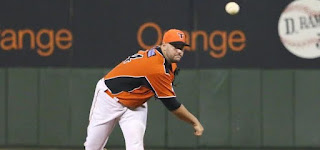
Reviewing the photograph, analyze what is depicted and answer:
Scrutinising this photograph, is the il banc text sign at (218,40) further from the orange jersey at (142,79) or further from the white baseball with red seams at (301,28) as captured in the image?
the orange jersey at (142,79)

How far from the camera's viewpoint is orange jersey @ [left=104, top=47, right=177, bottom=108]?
6.98m

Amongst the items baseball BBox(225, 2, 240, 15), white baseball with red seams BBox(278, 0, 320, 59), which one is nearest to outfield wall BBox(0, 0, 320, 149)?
white baseball with red seams BBox(278, 0, 320, 59)

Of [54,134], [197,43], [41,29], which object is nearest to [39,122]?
[54,134]

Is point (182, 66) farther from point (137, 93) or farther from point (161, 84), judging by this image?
point (161, 84)

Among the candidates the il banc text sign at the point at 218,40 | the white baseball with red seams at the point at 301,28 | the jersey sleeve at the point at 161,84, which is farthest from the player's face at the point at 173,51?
the white baseball with red seams at the point at 301,28

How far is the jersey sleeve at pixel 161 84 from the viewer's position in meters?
6.96

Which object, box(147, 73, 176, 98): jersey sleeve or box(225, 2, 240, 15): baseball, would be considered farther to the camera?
box(225, 2, 240, 15): baseball

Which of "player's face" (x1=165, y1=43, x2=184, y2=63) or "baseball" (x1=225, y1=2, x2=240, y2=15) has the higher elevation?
"baseball" (x1=225, y1=2, x2=240, y2=15)

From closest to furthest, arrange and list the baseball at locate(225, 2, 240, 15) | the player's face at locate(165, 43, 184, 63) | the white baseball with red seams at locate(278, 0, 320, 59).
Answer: the player's face at locate(165, 43, 184, 63), the baseball at locate(225, 2, 240, 15), the white baseball with red seams at locate(278, 0, 320, 59)

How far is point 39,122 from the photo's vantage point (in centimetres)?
1056

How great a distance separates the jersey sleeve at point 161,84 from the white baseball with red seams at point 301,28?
3835 millimetres

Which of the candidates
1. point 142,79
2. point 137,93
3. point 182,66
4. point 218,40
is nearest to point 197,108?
point 182,66

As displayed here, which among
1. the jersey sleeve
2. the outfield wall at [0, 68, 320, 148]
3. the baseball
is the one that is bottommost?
the outfield wall at [0, 68, 320, 148]

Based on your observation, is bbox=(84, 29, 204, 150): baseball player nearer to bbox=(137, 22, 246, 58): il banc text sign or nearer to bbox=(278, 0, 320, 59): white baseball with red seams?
bbox=(137, 22, 246, 58): il banc text sign
